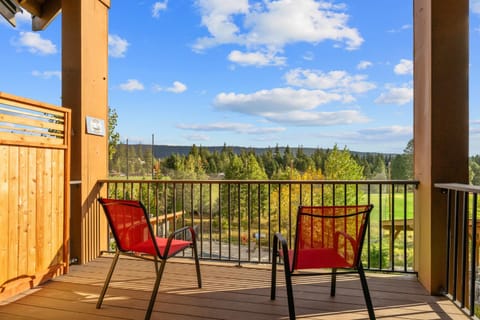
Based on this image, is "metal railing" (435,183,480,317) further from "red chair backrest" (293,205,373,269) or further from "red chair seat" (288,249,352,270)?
"red chair seat" (288,249,352,270)

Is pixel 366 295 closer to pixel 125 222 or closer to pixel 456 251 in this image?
pixel 456 251

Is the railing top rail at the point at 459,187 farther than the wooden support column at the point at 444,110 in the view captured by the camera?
No

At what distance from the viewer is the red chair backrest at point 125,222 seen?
2.31 meters

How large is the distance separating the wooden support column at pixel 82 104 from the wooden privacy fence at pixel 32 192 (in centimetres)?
32

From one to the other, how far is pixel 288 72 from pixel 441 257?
21.8m

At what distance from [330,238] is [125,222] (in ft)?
4.69

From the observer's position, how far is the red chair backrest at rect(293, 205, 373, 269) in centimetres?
204

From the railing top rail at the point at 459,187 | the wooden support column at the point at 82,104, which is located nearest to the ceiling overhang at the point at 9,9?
the wooden support column at the point at 82,104

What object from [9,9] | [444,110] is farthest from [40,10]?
[444,110]

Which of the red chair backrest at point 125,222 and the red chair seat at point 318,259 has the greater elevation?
the red chair backrest at point 125,222

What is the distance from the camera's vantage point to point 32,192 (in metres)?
2.90

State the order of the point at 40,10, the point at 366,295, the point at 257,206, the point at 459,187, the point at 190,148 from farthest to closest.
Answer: the point at 190,148 < the point at 257,206 < the point at 40,10 < the point at 459,187 < the point at 366,295

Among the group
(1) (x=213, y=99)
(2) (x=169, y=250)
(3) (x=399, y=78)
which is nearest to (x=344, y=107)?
(3) (x=399, y=78)

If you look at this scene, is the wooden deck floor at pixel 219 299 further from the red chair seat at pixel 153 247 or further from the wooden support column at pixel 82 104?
the wooden support column at pixel 82 104
